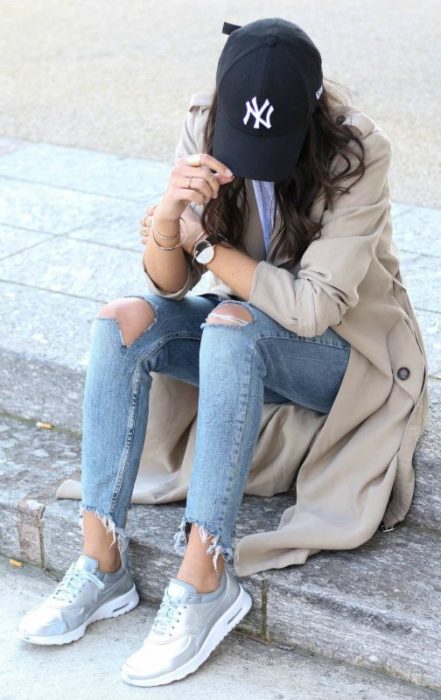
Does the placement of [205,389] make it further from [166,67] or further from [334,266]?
[166,67]

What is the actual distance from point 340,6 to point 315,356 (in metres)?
7.12

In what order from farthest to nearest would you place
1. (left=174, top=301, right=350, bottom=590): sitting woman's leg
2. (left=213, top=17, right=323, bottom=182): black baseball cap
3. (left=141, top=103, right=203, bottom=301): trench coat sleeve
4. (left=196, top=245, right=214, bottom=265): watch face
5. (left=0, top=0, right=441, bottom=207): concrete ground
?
1. (left=0, top=0, right=441, bottom=207): concrete ground
2. (left=141, top=103, right=203, bottom=301): trench coat sleeve
3. (left=196, top=245, right=214, bottom=265): watch face
4. (left=174, top=301, right=350, bottom=590): sitting woman's leg
5. (left=213, top=17, right=323, bottom=182): black baseball cap

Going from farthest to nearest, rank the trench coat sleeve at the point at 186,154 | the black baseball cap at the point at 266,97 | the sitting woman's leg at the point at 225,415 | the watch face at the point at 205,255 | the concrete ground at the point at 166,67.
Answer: the concrete ground at the point at 166,67
the trench coat sleeve at the point at 186,154
the watch face at the point at 205,255
the sitting woman's leg at the point at 225,415
the black baseball cap at the point at 266,97

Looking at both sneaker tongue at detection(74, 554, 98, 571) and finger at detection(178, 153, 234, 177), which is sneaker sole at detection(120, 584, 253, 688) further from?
finger at detection(178, 153, 234, 177)

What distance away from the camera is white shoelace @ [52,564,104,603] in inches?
101

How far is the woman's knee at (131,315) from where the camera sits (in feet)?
8.38

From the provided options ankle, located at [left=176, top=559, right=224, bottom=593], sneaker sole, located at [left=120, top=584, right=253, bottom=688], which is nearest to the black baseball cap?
ankle, located at [left=176, top=559, right=224, bottom=593]

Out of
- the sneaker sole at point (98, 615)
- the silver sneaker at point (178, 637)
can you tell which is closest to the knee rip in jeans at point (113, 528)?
the sneaker sole at point (98, 615)

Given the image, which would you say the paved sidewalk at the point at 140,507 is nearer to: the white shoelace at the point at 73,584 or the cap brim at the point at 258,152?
the white shoelace at the point at 73,584

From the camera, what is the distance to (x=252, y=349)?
2.43 m

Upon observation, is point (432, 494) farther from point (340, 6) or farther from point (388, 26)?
point (340, 6)

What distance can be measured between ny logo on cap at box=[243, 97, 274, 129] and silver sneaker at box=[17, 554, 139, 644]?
110 cm

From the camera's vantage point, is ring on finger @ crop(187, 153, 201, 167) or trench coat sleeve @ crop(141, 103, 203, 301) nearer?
ring on finger @ crop(187, 153, 201, 167)

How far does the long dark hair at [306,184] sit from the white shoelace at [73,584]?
0.88 m
